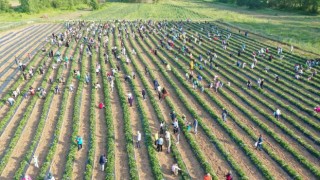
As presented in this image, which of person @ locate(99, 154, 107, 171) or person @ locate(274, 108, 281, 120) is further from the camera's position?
person @ locate(274, 108, 281, 120)

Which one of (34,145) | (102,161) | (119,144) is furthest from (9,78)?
(102,161)

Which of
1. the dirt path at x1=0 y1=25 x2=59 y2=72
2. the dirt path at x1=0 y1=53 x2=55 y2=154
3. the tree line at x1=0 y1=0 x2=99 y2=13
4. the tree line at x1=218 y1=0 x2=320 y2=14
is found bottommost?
the dirt path at x1=0 y1=53 x2=55 y2=154

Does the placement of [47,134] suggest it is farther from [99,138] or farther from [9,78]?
[9,78]

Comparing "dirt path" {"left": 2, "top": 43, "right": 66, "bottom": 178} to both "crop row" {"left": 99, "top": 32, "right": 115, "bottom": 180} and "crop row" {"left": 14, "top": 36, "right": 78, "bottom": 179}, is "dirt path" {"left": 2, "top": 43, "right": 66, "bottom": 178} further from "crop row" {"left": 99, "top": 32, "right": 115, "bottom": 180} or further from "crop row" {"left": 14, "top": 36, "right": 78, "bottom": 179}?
"crop row" {"left": 99, "top": 32, "right": 115, "bottom": 180}

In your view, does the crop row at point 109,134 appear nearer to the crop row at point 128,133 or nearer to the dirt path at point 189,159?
the crop row at point 128,133

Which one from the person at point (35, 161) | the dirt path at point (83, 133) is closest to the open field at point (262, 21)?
the dirt path at point (83, 133)

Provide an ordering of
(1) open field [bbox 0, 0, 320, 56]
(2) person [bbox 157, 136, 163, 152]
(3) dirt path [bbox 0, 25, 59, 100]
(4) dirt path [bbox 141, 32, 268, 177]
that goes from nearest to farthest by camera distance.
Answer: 1. (4) dirt path [bbox 141, 32, 268, 177]
2. (2) person [bbox 157, 136, 163, 152]
3. (3) dirt path [bbox 0, 25, 59, 100]
4. (1) open field [bbox 0, 0, 320, 56]

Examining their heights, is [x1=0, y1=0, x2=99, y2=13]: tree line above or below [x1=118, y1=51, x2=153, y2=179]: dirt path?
above

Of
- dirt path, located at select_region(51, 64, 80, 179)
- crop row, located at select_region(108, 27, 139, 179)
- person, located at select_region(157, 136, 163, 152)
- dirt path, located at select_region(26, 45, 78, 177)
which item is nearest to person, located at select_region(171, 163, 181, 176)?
crop row, located at select_region(108, 27, 139, 179)

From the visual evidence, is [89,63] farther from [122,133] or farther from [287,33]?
[287,33]
